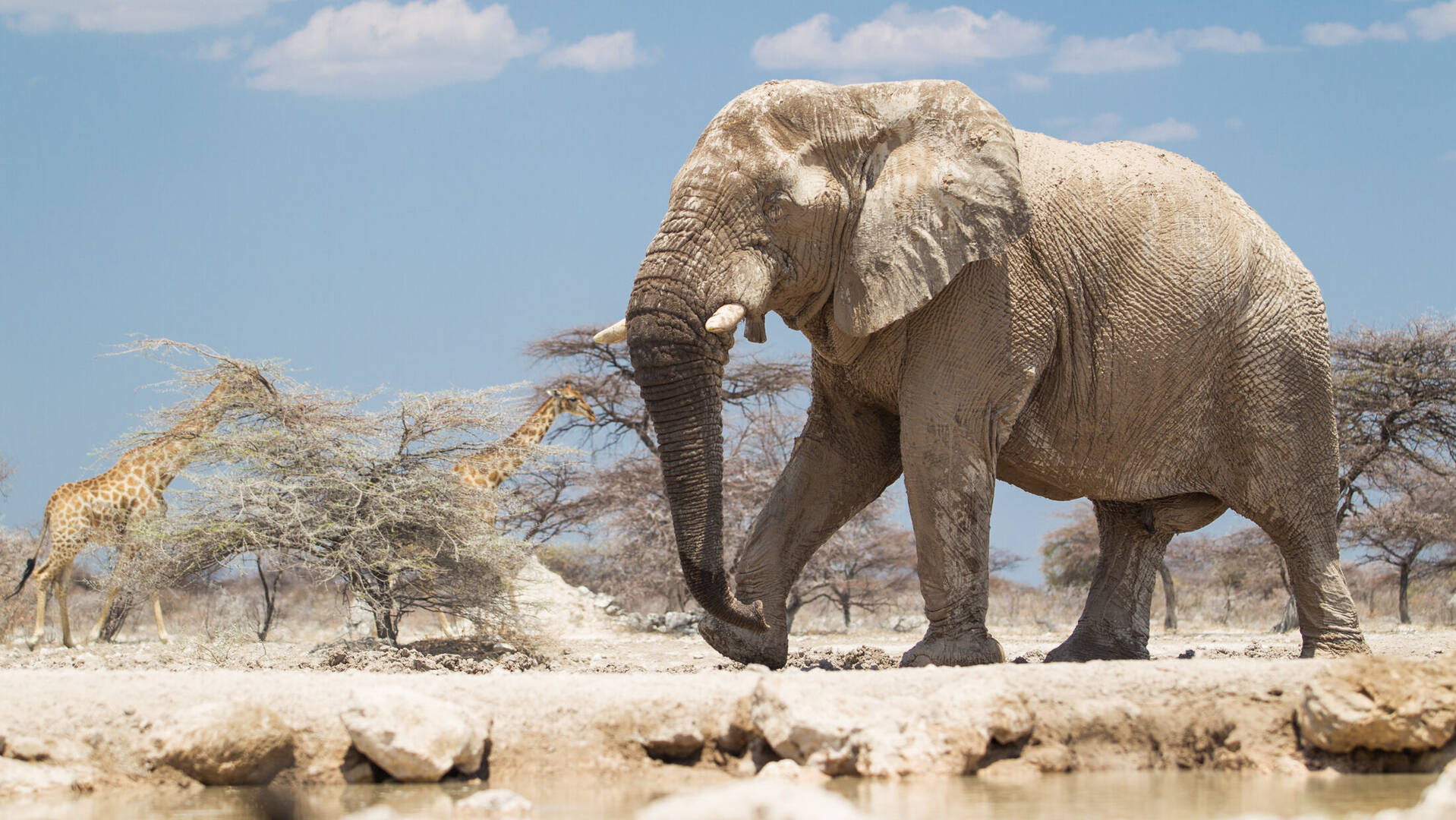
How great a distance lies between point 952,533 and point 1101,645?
2345 millimetres

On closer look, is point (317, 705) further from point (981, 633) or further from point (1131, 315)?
point (1131, 315)

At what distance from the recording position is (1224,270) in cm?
777

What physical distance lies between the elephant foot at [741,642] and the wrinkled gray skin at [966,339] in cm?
1

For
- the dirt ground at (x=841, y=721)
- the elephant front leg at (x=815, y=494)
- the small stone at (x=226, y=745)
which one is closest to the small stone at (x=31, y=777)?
the dirt ground at (x=841, y=721)

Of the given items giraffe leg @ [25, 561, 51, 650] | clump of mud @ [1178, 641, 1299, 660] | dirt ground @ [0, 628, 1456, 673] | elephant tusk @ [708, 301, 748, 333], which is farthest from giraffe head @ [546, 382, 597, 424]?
elephant tusk @ [708, 301, 748, 333]

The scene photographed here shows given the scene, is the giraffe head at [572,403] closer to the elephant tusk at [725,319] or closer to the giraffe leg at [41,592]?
the giraffe leg at [41,592]

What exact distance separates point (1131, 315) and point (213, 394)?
339 inches

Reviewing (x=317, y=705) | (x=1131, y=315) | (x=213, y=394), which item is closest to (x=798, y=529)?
(x=1131, y=315)

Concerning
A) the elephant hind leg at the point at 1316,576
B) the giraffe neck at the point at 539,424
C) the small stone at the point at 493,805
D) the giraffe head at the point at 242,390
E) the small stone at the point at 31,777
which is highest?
the giraffe neck at the point at 539,424

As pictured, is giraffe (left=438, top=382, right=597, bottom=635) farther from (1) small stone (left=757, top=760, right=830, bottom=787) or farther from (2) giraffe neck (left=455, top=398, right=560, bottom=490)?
(1) small stone (left=757, top=760, right=830, bottom=787)

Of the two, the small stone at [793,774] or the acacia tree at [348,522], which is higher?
the acacia tree at [348,522]

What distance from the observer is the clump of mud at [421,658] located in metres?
8.91

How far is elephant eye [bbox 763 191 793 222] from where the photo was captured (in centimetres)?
686

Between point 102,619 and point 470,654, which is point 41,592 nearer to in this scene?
point 102,619
